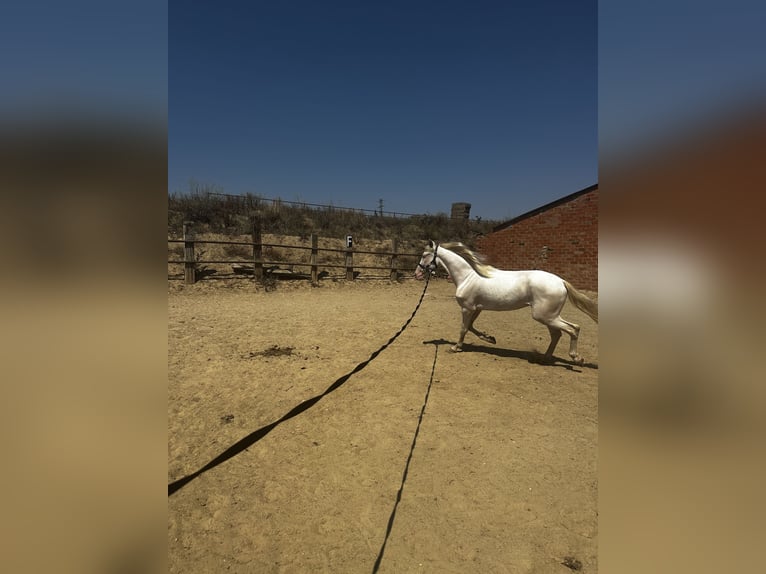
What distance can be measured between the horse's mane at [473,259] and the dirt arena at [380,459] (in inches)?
49.9

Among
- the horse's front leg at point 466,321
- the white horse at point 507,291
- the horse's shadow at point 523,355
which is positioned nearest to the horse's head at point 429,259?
the white horse at point 507,291

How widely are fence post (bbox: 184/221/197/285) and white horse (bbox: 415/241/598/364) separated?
7.16m

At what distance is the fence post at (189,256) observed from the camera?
10.2 meters

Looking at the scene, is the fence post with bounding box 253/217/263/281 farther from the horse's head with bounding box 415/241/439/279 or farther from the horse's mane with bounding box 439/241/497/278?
the horse's mane with bounding box 439/241/497/278

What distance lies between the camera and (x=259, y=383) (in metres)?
4.27

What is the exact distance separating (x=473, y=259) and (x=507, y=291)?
0.78 meters

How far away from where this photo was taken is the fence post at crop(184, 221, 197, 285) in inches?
403

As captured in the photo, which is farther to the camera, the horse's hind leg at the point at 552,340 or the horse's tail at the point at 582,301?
the horse's hind leg at the point at 552,340

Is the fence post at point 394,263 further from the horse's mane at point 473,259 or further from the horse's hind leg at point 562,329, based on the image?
the horse's hind leg at point 562,329

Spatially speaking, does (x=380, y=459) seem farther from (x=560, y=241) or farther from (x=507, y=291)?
(x=560, y=241)

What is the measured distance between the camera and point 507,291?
5.35 meters
